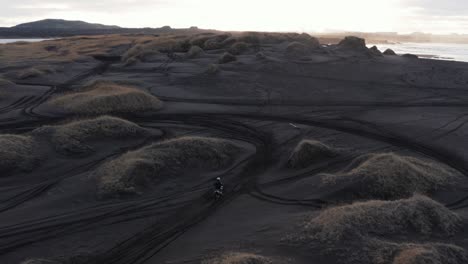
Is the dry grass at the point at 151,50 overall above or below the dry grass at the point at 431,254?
above

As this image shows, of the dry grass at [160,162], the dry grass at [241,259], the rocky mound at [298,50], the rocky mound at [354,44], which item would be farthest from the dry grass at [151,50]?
the dry grass at [241,259]

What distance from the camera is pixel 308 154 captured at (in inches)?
842

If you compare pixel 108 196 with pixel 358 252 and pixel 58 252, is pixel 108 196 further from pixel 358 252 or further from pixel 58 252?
pixel 358 252

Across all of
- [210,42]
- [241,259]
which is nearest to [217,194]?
[241,259]

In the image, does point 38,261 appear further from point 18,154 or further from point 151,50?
point 151,50

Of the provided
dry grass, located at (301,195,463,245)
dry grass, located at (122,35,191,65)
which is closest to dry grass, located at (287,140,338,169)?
dry grass, located at (301,195,463,245)

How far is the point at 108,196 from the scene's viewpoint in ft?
57.6

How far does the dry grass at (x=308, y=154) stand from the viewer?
21.0 metres

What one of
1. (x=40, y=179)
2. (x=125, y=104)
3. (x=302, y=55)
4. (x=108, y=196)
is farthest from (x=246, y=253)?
(x=302, y=55)

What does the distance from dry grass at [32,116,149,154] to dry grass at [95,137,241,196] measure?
12.8ft

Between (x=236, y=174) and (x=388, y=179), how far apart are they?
7553 mm

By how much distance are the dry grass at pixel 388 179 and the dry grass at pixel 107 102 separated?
1984cm

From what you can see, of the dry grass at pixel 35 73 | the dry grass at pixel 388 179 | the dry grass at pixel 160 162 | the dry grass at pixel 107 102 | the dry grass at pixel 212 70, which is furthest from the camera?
the dry grass at pixel 35 73

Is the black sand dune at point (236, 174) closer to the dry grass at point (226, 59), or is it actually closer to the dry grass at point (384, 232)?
the dry grass at point (384, 232)
